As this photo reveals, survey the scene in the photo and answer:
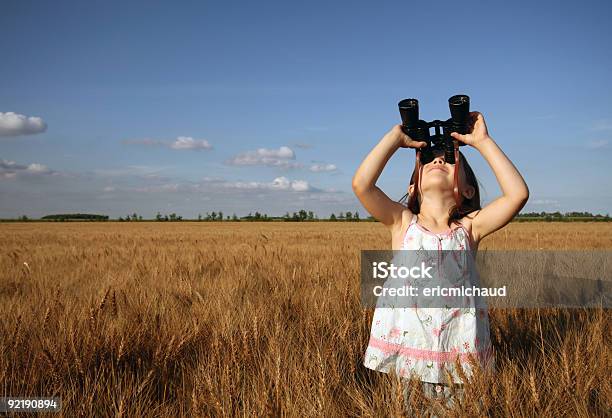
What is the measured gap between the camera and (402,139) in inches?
83.2

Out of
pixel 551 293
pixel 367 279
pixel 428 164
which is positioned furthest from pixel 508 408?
pixel 551 293

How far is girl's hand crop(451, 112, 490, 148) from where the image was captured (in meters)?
2.08

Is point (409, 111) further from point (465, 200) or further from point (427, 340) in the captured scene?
point (427, 340)

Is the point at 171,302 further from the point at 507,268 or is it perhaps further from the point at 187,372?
the point at 507,268

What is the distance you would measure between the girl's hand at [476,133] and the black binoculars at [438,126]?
0.02 meters

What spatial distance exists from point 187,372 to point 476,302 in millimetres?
1293

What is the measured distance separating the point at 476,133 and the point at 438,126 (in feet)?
0.59

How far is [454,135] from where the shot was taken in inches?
83.0

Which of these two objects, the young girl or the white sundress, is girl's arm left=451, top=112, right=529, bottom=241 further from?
the white sundress

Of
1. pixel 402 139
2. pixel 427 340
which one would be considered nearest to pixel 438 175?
pixel 402 139

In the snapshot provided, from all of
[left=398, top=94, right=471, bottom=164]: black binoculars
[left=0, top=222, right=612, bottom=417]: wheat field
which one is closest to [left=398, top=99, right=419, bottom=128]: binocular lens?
[left=398, top=94, right=471, bottom=164]: black binoculars

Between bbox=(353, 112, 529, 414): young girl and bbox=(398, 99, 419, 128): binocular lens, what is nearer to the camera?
bbox=(353, 112, 529, 414): young girl

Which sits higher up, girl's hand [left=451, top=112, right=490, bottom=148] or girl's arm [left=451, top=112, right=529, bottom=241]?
girl's hand [left=451, top=112, right=490, bottom=148]

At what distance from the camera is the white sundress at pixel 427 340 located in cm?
187
